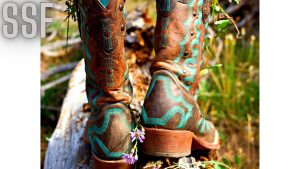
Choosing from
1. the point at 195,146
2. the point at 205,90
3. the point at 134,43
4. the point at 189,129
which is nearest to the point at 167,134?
the point at 189,129

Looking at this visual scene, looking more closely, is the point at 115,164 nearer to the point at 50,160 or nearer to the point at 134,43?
the point at 50,160

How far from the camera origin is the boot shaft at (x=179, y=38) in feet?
4.90

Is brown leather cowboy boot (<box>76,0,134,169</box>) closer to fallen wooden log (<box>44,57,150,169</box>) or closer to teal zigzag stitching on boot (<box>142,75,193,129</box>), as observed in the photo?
teal zigzag stitching on boot (<box>142,75,193,129</box>)

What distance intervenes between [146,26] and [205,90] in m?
0.79

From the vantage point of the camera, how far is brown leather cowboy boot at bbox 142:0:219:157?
146cm

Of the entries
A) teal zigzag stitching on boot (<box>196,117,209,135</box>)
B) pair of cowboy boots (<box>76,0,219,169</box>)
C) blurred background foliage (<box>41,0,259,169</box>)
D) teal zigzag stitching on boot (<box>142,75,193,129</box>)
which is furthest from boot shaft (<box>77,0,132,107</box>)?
blurred background foliage (<box>41,0,259,169</box>)

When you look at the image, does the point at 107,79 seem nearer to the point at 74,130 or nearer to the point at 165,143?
the point at 165,143

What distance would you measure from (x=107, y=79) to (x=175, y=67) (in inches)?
8.4

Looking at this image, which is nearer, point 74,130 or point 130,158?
point 130,158

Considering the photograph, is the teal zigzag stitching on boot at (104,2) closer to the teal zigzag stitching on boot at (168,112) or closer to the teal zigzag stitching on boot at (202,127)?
the teal zigzag stitching on boot at (168,112)

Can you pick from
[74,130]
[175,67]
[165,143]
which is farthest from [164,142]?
[74,130]

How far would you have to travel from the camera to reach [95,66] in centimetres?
147

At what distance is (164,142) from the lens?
4.79 ft

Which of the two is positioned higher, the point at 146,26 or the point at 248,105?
the point at 146,26
